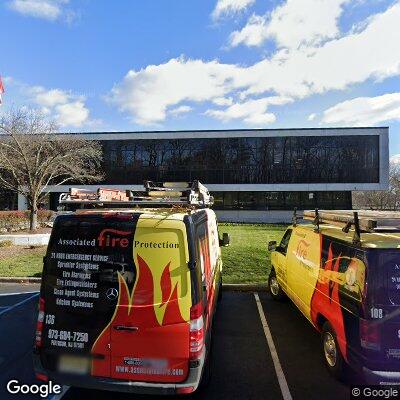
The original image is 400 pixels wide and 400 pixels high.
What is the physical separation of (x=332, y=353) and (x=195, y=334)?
7.29 feet

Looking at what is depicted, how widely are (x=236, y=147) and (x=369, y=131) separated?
14.2 m

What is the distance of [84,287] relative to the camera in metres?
3.91

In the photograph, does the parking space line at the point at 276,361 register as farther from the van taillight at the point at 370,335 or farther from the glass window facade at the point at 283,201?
the glass window facade at the point at 283,201

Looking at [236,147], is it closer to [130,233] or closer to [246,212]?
[246,212]

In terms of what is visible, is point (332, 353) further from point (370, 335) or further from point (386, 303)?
point (386, 303)

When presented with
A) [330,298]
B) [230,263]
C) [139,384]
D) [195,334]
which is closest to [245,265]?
[230,263]

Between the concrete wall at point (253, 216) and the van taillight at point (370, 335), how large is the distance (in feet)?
118

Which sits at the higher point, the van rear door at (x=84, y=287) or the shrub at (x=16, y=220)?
the van rear door at (x=84, y=287)

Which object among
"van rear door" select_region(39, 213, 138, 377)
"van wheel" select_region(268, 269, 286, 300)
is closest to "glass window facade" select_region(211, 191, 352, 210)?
"van wheel" select_region(268, 269, 286, 300)

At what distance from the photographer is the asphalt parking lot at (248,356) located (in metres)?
4.51

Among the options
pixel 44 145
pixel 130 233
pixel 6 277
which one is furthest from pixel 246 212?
pixel 130 233

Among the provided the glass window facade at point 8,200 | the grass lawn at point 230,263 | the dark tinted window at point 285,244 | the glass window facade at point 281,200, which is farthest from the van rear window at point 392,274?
the glass window facade at point 8,200

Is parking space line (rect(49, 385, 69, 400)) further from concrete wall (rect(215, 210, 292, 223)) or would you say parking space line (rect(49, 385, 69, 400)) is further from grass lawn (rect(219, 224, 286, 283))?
concrete wall (rect(215, 210, 292, 223))

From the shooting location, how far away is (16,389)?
14.8ft
